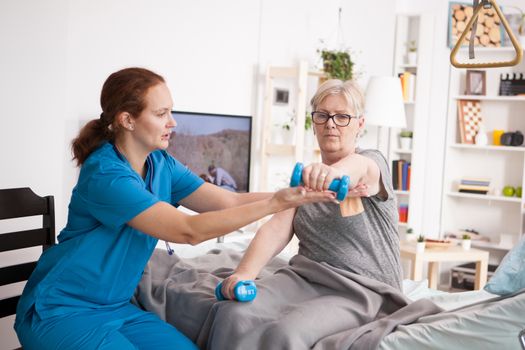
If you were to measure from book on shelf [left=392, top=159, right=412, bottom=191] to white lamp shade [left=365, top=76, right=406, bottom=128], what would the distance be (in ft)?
2.53

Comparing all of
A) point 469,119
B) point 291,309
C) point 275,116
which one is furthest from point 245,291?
point 469,119

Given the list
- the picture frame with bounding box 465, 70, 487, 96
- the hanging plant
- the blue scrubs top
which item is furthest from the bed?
the picture frame with bounding box 465, 70, 487, 96

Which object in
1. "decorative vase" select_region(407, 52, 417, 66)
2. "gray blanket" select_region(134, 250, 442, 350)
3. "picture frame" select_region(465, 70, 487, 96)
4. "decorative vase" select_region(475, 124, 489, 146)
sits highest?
"decorative vase" select_region(407, 52, 417, 66)

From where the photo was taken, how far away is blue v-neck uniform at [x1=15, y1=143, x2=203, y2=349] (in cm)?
185

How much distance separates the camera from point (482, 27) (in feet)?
18.4

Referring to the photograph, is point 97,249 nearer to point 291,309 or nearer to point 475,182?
point 291,309

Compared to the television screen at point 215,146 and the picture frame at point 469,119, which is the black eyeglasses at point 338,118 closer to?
the television screen at point 215,146

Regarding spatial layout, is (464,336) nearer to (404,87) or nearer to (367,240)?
(367,240)

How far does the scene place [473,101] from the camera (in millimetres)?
5695

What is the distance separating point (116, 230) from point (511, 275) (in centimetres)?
106

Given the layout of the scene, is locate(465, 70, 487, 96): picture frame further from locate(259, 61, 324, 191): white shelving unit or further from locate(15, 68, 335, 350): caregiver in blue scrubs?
locate(15, 68, 335, 350): caregiver in blue scrubs

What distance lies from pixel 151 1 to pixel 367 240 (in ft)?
8.84

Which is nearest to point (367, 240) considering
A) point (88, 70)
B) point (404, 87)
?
point (88, 70)

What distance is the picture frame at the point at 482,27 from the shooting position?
18.4 feet
